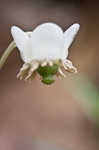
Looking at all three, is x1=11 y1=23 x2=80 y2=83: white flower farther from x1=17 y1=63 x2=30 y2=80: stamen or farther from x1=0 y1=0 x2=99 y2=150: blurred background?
x1=0 y1=0 x2=99 y2=150: blurred background

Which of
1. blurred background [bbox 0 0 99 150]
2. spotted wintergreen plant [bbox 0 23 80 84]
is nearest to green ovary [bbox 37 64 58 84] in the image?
spotted wintergreen plant [bbox 0 23 80 84]

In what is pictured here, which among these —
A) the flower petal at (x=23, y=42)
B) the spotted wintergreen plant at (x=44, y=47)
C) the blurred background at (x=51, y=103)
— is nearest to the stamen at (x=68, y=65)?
the spotted wintergreen plant at (x=44, y=47)

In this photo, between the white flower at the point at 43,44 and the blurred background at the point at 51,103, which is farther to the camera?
the blurred background at the point at 51,103

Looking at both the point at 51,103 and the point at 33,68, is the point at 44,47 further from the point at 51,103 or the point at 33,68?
the point at 51,103

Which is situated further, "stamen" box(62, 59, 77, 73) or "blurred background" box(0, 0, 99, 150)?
"blurred background" box(0, 0, 99, 150)

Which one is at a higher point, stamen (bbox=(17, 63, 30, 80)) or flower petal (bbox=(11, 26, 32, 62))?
flower petal (bbox=(11, 26, 32, 62))

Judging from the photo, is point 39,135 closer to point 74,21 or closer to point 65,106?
point 65,106

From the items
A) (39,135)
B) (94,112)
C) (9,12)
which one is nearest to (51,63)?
(94,112)

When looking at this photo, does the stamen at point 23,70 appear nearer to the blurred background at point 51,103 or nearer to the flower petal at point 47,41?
the flower petal at point 47,41
